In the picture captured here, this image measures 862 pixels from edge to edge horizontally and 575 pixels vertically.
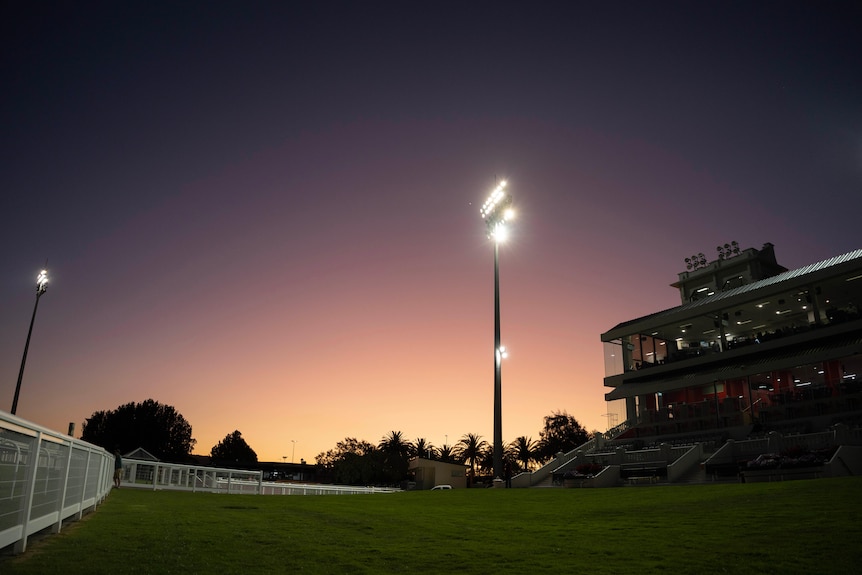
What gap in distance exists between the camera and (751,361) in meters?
47.2

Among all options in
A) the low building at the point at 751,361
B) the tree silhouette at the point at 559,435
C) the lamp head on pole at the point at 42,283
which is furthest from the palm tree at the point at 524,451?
the lamp head on pole at the point at 42,283

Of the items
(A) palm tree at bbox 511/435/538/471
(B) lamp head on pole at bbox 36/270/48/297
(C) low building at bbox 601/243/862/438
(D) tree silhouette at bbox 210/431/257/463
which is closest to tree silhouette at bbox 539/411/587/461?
(A) palm tree at bbox 511/435/538/471

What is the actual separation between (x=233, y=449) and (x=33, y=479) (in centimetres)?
17342

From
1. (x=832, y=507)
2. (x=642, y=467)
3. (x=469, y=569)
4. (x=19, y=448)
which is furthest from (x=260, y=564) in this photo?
(x=642, y=467)

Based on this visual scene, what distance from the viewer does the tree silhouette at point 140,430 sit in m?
96.9

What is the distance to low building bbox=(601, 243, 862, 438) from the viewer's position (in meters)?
40.1

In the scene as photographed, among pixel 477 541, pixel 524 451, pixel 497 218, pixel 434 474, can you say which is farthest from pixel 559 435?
pixel 477 541

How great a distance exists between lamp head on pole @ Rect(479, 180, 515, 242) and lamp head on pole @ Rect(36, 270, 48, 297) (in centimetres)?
2976

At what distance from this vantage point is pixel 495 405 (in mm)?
35781

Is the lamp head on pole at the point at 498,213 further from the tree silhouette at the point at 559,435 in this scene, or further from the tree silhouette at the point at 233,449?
the tree silhouette at the point at 233,449

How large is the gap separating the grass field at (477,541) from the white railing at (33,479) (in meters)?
0.34

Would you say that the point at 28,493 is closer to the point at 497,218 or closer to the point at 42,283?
the point at 42,283

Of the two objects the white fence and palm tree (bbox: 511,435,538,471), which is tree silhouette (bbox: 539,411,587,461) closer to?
palm tree (bbox: 511,435,538,471)

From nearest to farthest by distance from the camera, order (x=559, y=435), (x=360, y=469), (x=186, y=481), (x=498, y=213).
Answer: (x=186, y=481), (x=498, y=213), (x=360, y=469), (x=559, y=435)
